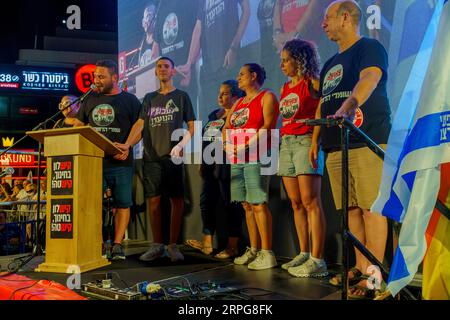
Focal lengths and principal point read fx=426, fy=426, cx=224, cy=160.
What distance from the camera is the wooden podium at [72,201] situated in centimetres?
320

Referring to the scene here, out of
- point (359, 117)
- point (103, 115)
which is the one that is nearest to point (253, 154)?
point (359, 117)

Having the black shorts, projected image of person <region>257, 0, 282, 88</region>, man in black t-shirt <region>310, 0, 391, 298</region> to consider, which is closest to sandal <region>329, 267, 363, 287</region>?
man in black t-shirt <region>310, 0, 391, 298</region>

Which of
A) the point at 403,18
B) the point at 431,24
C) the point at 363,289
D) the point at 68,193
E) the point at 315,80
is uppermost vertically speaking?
the point at 403,18

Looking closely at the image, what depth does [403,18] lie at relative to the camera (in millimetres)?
2965

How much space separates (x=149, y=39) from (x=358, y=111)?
4.19 m

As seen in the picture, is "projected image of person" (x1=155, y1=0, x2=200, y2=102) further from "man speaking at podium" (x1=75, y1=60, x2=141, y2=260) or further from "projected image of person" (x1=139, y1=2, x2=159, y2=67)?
"man speaking at podium" (x1=75, y1=60, x2=141, y2=260)

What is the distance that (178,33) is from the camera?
5590 millimetres

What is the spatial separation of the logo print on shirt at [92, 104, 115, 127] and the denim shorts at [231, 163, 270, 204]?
1.31 meters

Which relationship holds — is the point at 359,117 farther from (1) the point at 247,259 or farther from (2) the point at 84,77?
(2) the point at 84,77

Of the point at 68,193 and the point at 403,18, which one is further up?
the point at 403,18
